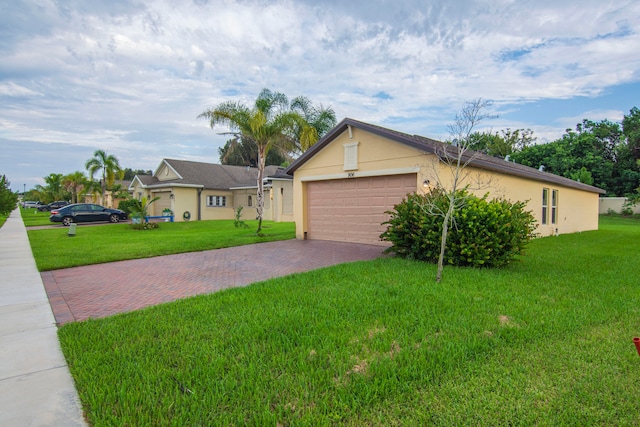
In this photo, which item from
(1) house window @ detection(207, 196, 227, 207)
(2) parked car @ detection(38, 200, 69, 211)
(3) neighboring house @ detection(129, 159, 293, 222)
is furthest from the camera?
(2) parked car @ detection(38, 200, 69, 211)

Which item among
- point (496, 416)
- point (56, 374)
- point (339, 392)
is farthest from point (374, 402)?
point (56, 374)

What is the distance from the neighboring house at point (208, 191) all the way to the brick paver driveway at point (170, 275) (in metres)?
12.7

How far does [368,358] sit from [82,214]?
86.8 feet

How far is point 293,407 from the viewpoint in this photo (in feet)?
8.27

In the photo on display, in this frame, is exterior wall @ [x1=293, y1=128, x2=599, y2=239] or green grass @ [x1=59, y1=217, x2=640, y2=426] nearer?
green grass @ [x1=59, y1=217, x2=640, y2=426]

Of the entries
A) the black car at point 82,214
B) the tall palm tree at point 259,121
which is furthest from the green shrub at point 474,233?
the black car at point 82,214

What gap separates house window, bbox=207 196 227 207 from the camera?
89.4 feet

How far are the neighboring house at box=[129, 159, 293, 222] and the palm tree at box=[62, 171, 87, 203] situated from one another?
19.7 metres

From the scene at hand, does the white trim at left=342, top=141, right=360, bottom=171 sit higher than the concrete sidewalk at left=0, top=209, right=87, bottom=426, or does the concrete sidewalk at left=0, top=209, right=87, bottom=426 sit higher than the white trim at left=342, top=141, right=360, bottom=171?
the white trim at left=342, top=141, right=360, bottom=171

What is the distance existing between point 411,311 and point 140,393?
123 inches

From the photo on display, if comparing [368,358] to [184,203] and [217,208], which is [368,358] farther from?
[217,208]

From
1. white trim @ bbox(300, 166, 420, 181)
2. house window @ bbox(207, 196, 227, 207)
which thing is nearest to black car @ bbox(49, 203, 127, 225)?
house window @ bbox(207, 196, 227, 207)

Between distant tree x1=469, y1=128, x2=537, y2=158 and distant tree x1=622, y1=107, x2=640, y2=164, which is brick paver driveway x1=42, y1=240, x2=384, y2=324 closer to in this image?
distant tree x1=622, y1=107, x2=640, y2=164

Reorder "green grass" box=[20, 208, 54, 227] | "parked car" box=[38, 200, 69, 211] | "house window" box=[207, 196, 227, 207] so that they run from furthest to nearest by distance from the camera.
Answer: "parked car" box=[38, 200, 69, 211] < "house window" box=[207, 196, 227, 207] < "green grass" box=[20, 208, 54, 227]
